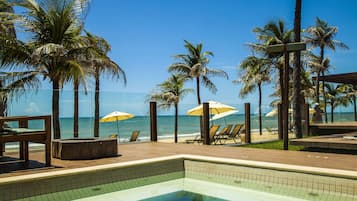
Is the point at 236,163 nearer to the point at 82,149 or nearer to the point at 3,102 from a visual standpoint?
the point at 82,149

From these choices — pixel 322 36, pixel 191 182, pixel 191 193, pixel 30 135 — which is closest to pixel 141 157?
pixel 191 182

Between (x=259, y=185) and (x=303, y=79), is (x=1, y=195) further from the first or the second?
(x=303, y=79)

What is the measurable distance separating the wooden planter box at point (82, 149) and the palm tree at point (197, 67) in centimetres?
1225

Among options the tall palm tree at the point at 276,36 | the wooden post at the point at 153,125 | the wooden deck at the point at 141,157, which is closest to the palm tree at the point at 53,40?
the wooden post at the point at 153,125

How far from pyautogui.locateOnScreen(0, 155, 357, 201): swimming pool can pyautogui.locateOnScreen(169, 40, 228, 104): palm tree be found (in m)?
12.9

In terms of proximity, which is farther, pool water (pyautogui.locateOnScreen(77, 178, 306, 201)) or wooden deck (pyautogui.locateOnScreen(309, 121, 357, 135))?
wooden deck (pyautogui.locateOnScreen(309, 121, 357, 135))

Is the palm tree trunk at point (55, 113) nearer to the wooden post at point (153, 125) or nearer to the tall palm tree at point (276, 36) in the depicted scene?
the wooden post at point (153, 125)

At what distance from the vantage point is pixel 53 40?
9.55 meters

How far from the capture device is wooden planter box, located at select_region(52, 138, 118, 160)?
6.07 meters

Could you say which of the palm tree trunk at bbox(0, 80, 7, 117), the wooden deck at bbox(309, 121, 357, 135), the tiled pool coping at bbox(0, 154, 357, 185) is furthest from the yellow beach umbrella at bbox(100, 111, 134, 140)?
the tiled pool coping at bbox(0, 154, 357, 185)

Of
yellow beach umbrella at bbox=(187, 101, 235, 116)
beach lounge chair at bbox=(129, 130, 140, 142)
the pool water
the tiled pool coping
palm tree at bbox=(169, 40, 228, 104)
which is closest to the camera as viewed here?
the tiled pool coping

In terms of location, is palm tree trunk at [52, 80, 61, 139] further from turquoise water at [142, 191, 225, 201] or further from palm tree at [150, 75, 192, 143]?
palm tree at [150, 75, 192, 143]

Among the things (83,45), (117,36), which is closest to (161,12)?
(117,36)

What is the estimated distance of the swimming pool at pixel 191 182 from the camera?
14.2 ft
